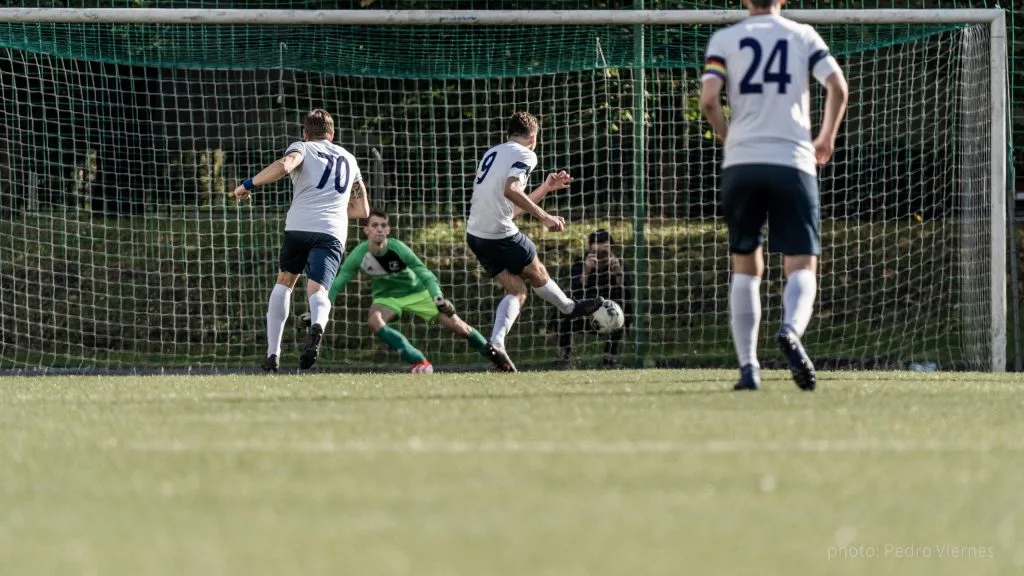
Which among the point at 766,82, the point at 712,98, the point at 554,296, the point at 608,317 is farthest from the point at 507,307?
the point at 766,82

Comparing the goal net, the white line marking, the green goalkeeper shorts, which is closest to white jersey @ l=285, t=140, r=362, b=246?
the green goalkeeper shorts

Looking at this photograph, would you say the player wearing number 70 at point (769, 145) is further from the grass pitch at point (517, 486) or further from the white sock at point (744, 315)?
the grass pitch at point (517, 486)

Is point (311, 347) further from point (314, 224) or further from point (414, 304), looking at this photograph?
point (414, 304)

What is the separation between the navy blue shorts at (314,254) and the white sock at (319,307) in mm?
100

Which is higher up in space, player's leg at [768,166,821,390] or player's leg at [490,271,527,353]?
player's leg at [768,166,821,390]

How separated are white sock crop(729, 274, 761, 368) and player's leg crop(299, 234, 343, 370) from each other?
3723 mm

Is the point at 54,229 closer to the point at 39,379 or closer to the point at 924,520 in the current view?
the point at 39,379

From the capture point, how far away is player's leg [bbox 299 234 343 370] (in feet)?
33.4

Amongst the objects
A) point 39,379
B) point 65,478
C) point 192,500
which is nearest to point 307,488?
point 192,500

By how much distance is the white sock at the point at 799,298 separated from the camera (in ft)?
23.5

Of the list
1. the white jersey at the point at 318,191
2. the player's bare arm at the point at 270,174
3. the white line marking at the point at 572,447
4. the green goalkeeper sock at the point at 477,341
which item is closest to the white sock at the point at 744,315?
the white line marking at the point at 572,447

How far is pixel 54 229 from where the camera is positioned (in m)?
14.6

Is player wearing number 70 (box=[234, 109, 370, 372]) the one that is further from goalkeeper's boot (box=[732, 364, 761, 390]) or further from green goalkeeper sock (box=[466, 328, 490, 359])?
goalkeeper's boot (box=[732, 364, 761, 390])

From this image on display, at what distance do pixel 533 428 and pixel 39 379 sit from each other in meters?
5.48
